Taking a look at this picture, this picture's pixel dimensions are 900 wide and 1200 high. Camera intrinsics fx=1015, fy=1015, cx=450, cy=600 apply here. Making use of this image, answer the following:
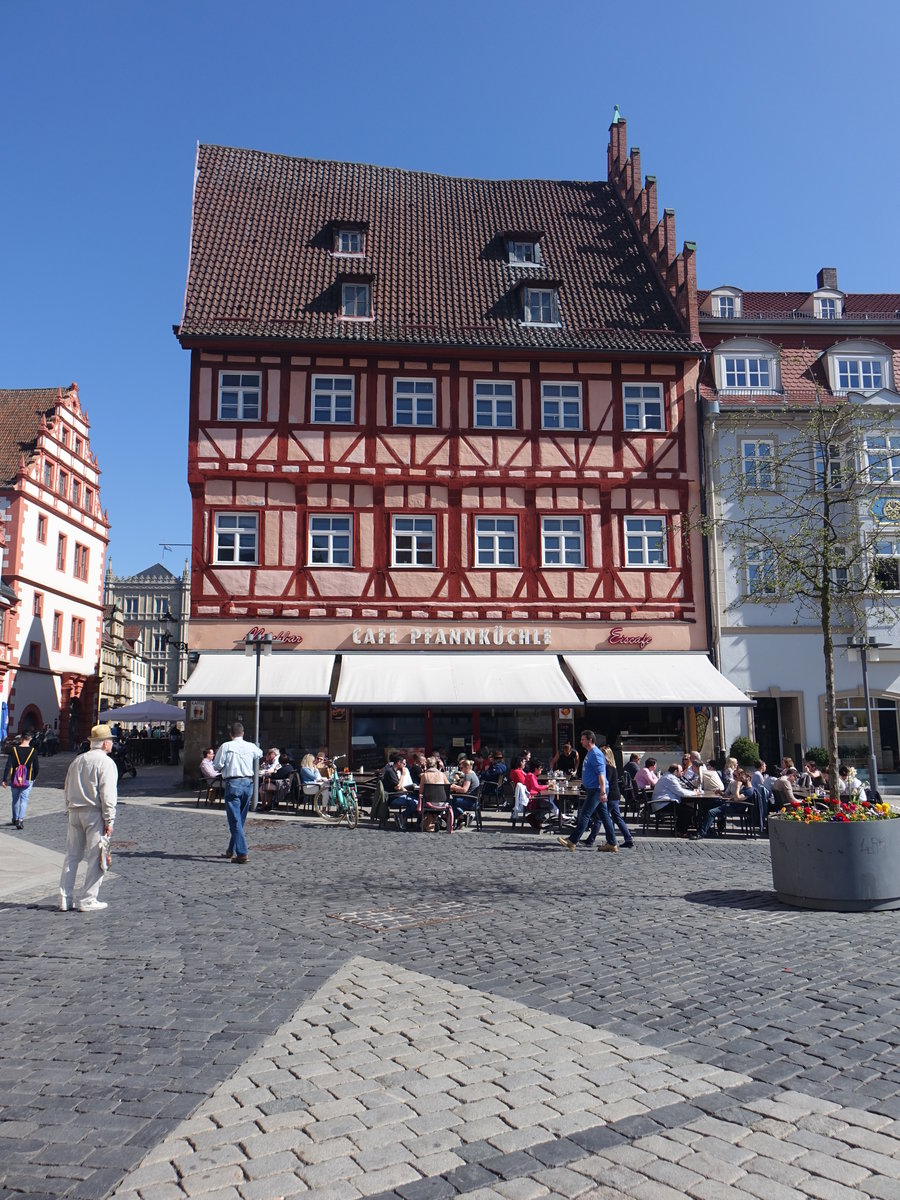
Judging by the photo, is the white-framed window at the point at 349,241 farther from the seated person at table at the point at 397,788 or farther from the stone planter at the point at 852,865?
the stone planter at the point at 852,865

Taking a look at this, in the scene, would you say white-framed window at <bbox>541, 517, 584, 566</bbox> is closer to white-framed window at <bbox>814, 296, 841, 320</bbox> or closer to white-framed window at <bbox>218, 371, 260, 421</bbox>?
white-framed window at <bbox>218, 371, 260, 421</bbox>

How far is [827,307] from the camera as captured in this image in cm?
3434

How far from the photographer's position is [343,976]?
716 centimetres

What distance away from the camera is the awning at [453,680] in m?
24.2

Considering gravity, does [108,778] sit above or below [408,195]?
below

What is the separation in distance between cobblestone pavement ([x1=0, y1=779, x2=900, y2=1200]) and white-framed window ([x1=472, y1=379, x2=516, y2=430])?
64.2 feet

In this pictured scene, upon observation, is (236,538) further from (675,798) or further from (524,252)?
(675,798)

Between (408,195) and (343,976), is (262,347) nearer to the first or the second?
(408,195)

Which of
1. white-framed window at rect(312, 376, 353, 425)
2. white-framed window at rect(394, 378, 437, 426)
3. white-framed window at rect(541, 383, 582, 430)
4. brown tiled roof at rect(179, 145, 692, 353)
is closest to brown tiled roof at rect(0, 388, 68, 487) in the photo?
brown tiled roof at rect(179, 145, 692, 353)

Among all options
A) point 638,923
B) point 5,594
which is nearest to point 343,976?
Answer: point 638,923

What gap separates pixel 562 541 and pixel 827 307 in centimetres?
1414

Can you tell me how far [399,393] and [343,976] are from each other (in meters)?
22.8

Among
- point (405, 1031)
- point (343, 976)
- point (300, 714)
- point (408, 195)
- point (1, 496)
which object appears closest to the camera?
point (405, 1031)

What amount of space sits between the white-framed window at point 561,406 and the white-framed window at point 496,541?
10.1 feet
